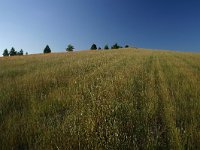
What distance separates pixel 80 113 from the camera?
4691 mm

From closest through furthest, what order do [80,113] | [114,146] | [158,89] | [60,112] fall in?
[114,146] → [80,113] → [60,112] → [158,89]

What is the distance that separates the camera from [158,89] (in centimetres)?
712

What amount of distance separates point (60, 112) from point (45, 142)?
1.43 metres

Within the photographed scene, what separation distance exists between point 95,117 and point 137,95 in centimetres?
207

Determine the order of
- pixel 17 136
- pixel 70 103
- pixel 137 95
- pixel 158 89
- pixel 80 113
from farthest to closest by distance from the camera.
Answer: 1. pixel 158 89
2. pixel 137 95
3. pixel 70 103
4. pixel 80 113
5. pixel 17 136

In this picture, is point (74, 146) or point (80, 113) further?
point (80, 113)

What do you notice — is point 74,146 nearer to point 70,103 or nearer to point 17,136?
point 17,136

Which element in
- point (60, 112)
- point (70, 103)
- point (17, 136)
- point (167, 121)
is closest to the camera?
point (17, 136)

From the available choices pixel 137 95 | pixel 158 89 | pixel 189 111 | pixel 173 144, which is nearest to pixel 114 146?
pixel 173 144

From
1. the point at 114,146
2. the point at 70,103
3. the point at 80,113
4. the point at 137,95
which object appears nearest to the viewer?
the point at 114,146

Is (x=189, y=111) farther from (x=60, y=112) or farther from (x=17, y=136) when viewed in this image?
(x=17, y=136)

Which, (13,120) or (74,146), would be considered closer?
(74,146)

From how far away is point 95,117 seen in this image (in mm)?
4430

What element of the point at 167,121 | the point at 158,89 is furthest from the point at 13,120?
the point at 158,89
